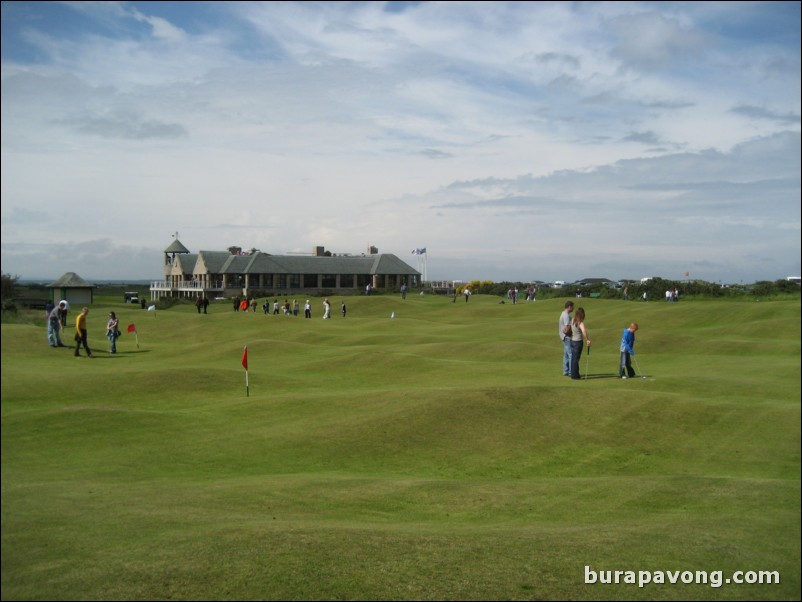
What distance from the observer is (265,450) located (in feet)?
65.6

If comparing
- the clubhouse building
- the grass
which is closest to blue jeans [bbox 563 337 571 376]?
the grass

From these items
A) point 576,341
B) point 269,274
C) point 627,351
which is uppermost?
point 269,274

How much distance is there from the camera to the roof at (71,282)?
71.1 meters

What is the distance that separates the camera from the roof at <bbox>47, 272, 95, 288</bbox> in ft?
233

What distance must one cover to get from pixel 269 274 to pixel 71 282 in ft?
193

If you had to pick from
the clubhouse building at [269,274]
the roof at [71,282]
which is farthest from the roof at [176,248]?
the roof at [71,282]

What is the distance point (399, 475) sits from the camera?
18125 mm

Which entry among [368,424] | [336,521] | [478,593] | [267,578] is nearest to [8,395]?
[368,424]

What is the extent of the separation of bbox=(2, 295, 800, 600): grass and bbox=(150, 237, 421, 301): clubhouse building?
287ft

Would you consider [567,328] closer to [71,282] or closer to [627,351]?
[627,351]

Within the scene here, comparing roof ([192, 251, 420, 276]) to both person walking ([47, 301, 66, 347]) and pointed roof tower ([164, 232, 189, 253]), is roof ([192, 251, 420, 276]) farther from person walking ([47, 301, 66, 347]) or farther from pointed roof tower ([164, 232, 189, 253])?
person walking ([47, 301, 66, 347])

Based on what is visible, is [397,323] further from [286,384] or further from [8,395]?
[8,395]

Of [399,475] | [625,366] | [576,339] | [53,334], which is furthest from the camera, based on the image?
[53,334]

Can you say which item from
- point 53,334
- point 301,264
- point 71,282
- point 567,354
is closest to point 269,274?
point 301,264
